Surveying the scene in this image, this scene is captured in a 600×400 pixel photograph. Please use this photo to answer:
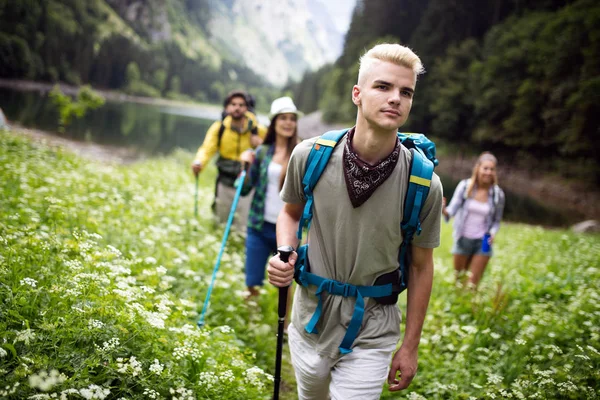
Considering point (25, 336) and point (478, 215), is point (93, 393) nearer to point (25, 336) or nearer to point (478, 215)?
point (25, 336)

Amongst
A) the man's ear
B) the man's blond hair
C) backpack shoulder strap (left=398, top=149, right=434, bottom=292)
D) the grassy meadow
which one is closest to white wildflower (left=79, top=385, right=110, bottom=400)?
the grassy meadow

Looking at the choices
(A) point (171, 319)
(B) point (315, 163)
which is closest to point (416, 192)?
(B) point (315, 163)

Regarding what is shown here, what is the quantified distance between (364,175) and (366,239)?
398mm

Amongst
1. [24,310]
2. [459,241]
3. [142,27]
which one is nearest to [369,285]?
[24,310]

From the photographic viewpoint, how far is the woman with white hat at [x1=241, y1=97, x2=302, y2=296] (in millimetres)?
5117

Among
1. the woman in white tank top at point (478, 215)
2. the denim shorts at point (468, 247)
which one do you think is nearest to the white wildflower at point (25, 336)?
the woman in white tank top at point (478, 215)

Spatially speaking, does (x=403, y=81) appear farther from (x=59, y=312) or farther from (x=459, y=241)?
(x=459, y=241)

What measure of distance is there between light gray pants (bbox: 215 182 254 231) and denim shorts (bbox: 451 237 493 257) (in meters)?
4.09

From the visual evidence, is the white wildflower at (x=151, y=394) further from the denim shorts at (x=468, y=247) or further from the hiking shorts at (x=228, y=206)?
the denim shorts at (x=468, y=247)

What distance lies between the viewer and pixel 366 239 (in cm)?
241

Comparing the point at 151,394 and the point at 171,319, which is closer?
the point at 151,394

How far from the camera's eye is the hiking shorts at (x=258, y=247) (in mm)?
5141

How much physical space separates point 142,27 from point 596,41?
20945cm

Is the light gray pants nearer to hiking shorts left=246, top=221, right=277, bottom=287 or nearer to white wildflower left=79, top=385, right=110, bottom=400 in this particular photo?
hiking shorts left=246, top=221, right=277, bottom=287
